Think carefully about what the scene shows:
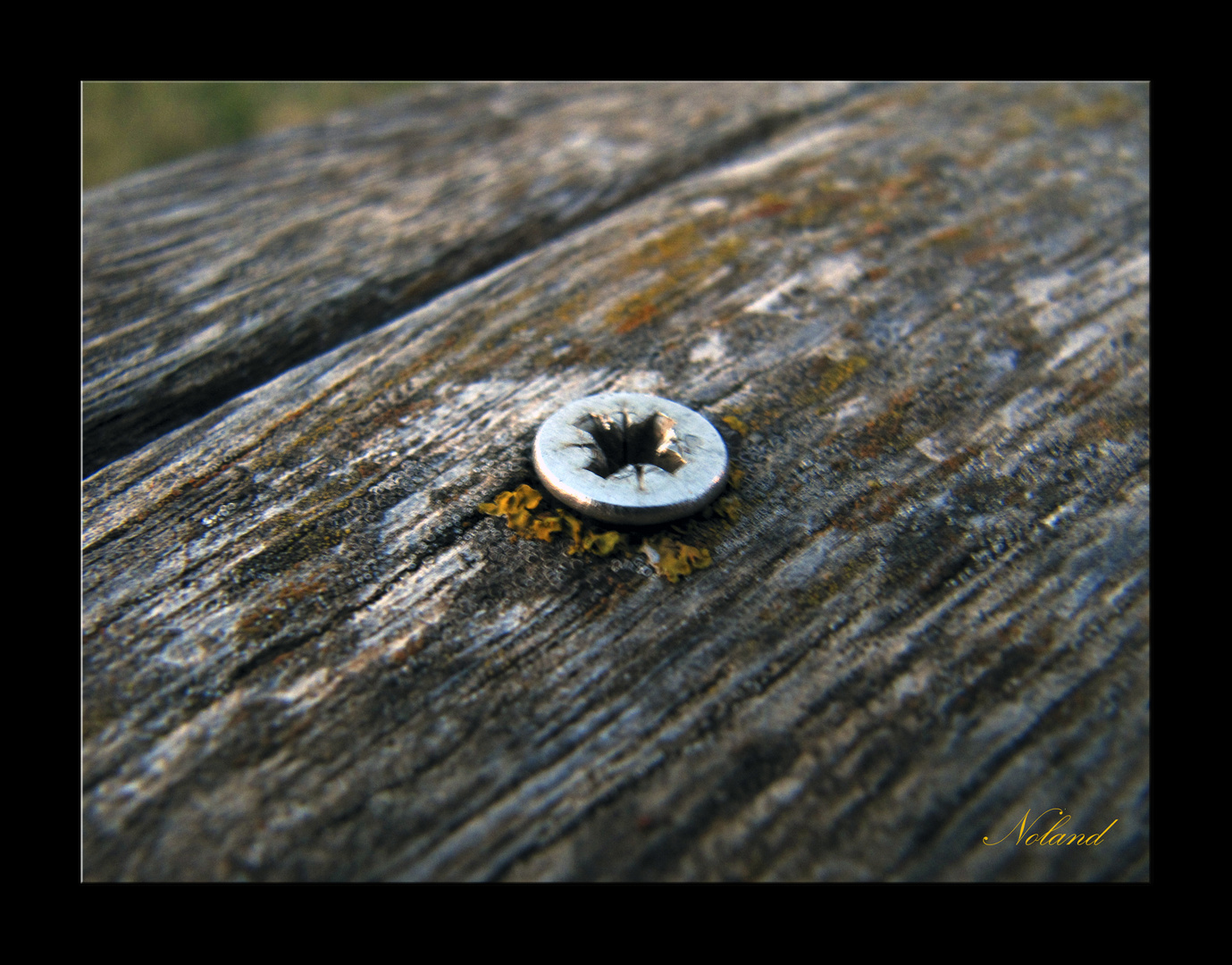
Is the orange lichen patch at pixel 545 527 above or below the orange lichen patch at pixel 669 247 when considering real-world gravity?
below

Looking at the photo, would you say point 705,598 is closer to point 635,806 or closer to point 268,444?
point 635,806

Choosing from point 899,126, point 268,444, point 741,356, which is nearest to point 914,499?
point 741,356

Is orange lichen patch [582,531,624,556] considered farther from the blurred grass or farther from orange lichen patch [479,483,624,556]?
the blurred grass
